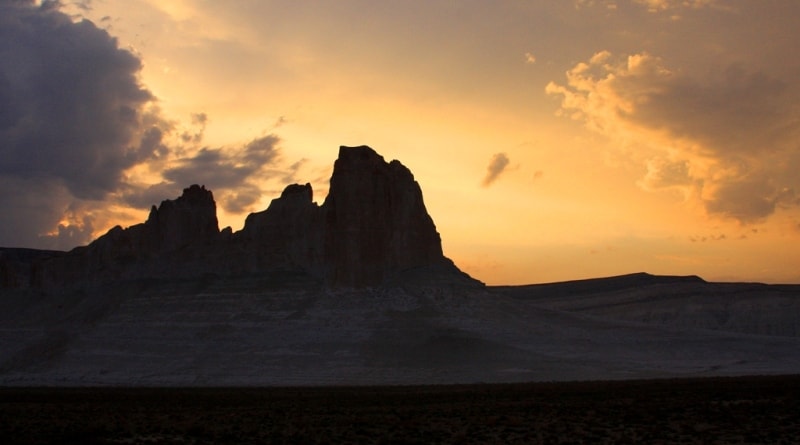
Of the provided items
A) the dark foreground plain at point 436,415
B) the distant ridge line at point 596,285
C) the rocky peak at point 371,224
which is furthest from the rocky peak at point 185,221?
the distant ridge line at point 596,285

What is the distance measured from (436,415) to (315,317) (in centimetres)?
3802

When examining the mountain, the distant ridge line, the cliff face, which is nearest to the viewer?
the mountain

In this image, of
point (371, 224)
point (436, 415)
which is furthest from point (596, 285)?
point (436, 415)

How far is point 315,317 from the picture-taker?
73.6 m

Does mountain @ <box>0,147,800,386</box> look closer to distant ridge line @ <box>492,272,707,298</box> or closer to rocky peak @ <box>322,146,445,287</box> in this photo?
rocky peak @ <box>322,146,445,287</box>

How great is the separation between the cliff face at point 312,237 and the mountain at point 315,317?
0.13 meters

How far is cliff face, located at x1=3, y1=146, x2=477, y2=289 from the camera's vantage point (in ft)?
257

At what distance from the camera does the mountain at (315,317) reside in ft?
219

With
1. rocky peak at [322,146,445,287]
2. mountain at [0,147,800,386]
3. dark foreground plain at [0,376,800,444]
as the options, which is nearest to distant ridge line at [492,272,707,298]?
mountain at [0,147,800,386]

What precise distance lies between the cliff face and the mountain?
13cm

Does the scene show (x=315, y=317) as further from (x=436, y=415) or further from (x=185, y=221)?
(x=436, y=415)

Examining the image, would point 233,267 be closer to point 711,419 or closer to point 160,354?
point 160,354

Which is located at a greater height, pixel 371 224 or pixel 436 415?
pixel 371 224

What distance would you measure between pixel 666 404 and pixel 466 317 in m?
33.9
